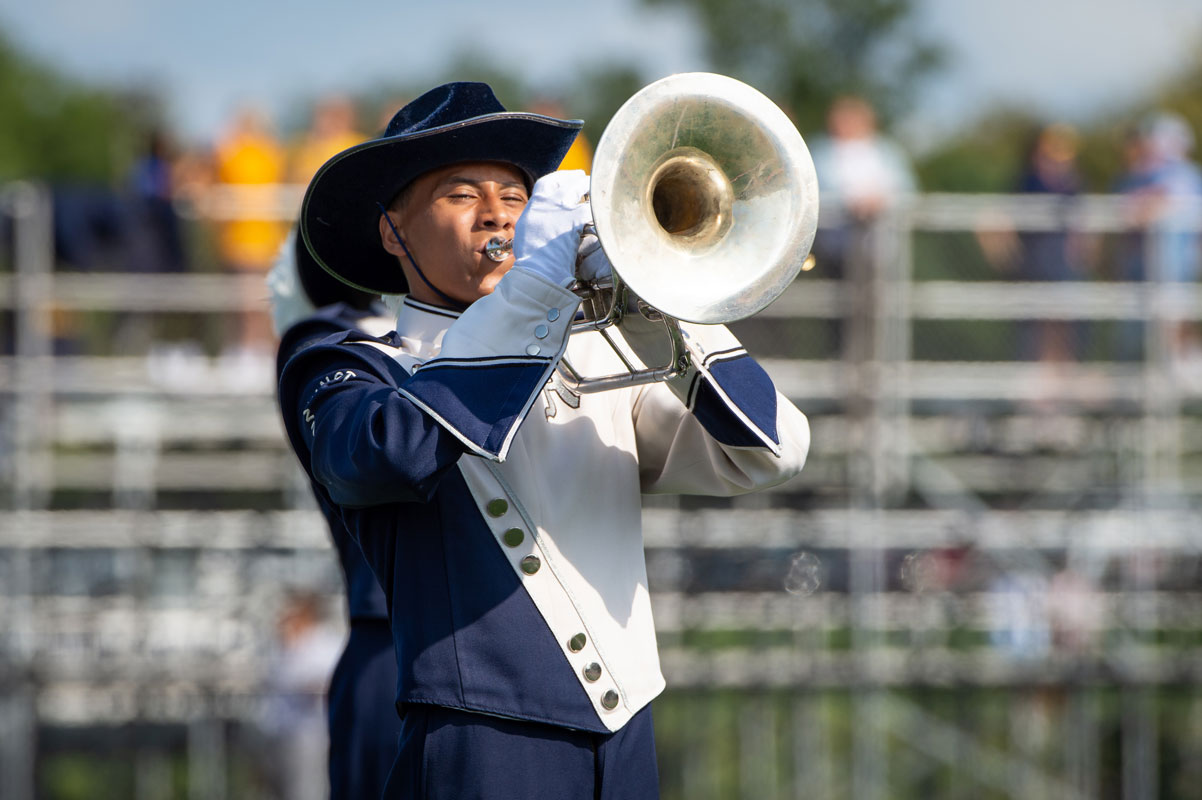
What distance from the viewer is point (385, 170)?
2.79 metres

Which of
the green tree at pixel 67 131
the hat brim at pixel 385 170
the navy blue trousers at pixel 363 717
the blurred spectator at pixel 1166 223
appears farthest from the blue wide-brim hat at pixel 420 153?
the green tree at pixel 67 131

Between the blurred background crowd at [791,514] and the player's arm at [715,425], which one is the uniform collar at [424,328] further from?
the blurred background crowd at [791,514]

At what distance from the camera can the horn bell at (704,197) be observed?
2.36m

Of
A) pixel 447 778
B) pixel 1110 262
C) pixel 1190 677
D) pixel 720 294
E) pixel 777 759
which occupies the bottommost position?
pixel 777 759

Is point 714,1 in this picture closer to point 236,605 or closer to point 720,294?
point 236,605

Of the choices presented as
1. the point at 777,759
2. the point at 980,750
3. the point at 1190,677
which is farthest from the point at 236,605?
the point at 1190,677

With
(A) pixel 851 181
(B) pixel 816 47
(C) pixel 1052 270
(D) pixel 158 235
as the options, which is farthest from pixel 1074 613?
(B) pixel 816 47

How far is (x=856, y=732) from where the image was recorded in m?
8.11

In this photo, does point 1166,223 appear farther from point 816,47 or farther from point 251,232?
point 816,47

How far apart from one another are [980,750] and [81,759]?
517cm

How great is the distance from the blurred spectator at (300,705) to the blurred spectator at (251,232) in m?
1.41

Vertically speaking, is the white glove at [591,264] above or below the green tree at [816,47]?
below

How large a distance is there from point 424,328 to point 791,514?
558 cm

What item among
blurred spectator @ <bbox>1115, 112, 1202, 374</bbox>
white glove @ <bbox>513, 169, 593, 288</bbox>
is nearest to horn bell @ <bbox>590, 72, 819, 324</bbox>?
white glove @ <bbox>513, 169, 593, 288</bbox>
